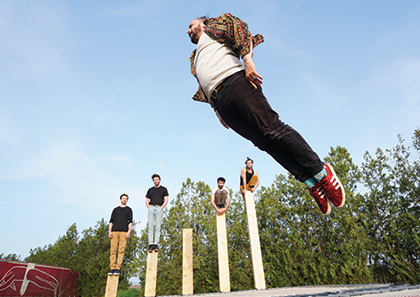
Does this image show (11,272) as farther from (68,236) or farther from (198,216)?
(198,216)

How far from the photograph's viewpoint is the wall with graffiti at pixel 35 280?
8289mm

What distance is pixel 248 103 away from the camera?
5.80ft

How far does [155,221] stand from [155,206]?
13.5 inches

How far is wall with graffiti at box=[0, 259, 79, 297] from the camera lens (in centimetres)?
829

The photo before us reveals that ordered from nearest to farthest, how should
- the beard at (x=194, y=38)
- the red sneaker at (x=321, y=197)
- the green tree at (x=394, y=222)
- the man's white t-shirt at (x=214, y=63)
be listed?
the man's white t-shirt at (x=214, y=63), the red sneaker at (x=321, y=197), the beard at (x=194, y=38), the green tree at (x=394, y=222)

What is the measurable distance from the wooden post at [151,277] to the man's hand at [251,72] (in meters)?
Answer: 4.96

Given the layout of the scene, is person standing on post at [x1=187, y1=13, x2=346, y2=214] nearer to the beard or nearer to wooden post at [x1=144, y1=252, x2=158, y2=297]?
the beard

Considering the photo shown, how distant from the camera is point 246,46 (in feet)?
6.19

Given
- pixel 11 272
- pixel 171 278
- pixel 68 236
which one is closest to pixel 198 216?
pixel 171 278

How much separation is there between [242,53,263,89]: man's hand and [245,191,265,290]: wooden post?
4.20 metres

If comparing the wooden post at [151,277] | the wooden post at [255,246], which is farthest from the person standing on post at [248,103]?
the wooden post at [151,277]

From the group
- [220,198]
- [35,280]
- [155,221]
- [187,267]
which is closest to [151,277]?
[187,267]

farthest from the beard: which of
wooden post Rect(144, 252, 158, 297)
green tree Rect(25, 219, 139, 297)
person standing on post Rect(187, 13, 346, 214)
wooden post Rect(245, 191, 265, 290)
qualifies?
green tree Rect(25, 219, 139, 297)

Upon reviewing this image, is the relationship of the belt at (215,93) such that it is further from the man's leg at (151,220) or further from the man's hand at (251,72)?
the man's leg at (151,220)
